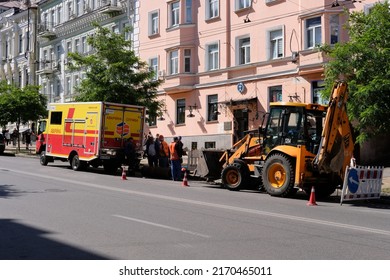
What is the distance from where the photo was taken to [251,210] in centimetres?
1207

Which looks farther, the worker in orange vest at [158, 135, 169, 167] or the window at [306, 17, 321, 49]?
the window at [306, 17, 321, 49]

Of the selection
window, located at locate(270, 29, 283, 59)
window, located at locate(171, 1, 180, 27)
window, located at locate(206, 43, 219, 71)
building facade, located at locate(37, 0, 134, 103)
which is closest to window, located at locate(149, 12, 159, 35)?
window, located at locate(171, 1, 180, 27)

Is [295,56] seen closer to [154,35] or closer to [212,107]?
[212,107]

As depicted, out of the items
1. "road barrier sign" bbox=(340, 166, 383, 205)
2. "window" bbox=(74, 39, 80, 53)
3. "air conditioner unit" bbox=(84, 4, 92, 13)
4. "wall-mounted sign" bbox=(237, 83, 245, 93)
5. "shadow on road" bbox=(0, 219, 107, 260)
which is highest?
"air conditioner unit" bbox=(84, 4, 92, 13)

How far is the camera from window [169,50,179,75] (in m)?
34.2

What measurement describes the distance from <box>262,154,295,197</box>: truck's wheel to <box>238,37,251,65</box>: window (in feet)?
51.5

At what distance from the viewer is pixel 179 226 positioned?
9398 mm

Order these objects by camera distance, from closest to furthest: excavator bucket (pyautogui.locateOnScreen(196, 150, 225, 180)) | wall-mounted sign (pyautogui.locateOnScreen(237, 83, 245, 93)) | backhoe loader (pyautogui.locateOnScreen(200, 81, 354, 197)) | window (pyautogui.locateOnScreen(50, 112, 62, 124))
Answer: backhoe loader (pyautogui.locateOnScreen(200, 81, 354, 197)) < excavator bucket (pyautogui.locateOnScreen(196, 150, 225, 180)) < window (pyautogui.locateOnScreen(50, 112, 62, 124)) < wall-mounted sign (pyautogui.locateOnScreen(237, 83, 245, 93))

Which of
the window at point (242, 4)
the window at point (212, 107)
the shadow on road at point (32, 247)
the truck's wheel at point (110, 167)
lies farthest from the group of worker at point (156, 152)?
the shadow on road at point (32, 247)

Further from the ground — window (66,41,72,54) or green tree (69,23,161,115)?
window (66,41,72,54)

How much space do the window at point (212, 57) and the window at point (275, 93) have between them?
4751 mm

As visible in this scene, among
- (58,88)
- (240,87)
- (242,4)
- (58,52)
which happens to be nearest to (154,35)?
(242,4)

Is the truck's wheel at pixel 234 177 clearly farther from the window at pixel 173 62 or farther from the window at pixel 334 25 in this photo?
the window at pixel 173 62

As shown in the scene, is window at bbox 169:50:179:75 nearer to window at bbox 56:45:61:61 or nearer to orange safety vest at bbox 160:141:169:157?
orange safety vest at bbox 160:141:169:157
